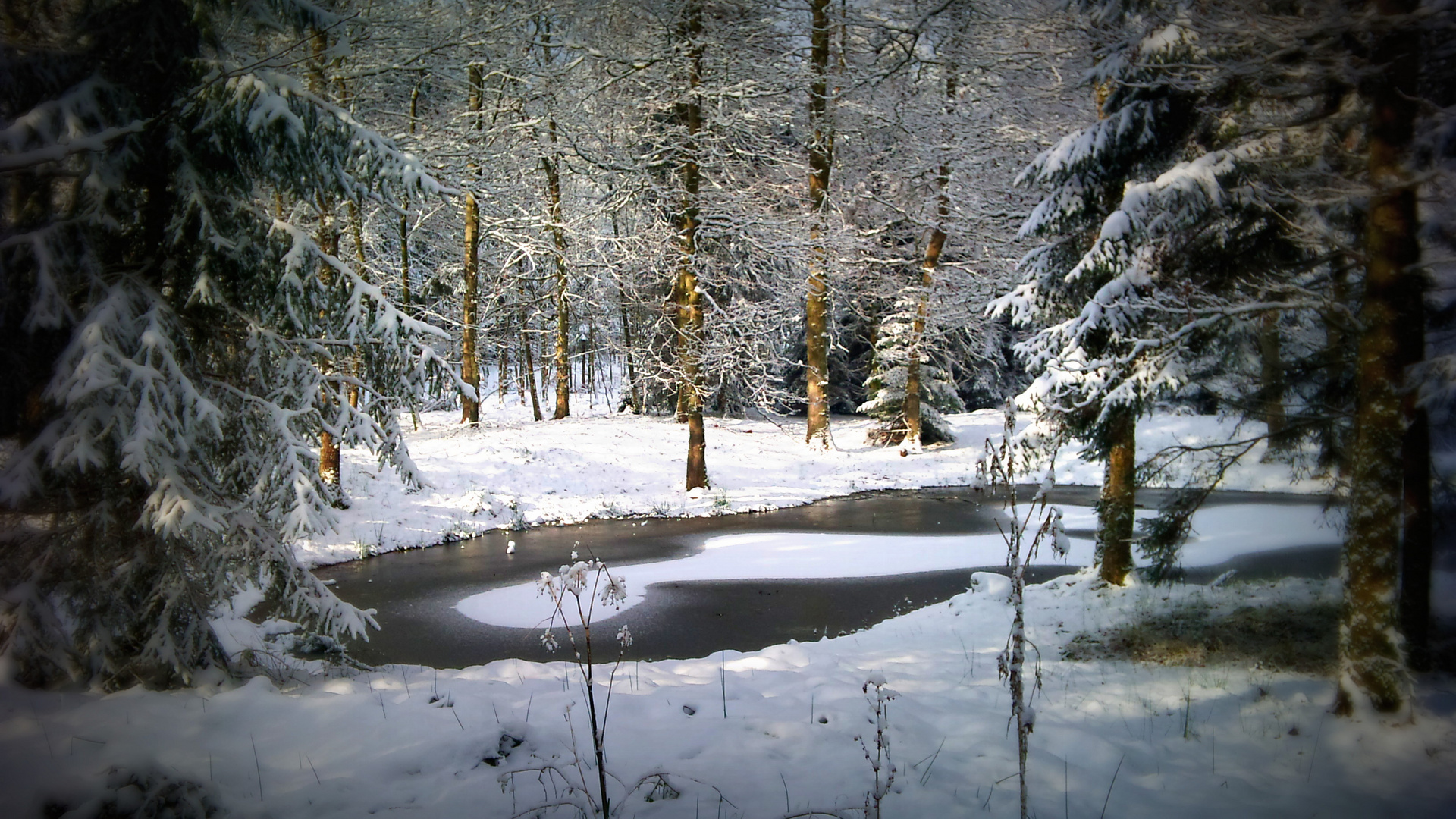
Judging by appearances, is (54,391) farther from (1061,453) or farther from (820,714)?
(1061,453)

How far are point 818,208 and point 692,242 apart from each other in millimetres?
4378

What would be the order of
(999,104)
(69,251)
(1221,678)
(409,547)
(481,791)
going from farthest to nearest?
(999,104), (409,547), (1221,678), (69,251), (481,791)

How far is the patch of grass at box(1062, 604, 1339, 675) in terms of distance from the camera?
5.12m

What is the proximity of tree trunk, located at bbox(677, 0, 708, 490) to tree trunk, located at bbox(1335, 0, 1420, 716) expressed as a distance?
32.7 feet

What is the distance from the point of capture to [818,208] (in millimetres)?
16062

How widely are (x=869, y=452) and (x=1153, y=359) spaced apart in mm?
13384

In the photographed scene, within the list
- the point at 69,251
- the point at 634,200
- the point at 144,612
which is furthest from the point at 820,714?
the point at 634,200

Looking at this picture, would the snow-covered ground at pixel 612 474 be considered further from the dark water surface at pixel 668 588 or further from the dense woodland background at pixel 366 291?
the dense woodland background at pixel 366 291

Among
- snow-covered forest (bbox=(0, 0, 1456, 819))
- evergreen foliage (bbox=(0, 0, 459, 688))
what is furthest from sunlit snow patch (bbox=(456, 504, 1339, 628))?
evergreen foliage (bbox=(0, 0, 459, 688))

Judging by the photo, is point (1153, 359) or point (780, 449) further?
A: point (780, 449)

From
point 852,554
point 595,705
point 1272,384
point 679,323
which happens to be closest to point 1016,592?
point 595,705

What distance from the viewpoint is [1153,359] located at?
5770mm

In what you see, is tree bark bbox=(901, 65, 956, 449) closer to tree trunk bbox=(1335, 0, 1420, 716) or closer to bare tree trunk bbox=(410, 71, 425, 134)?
bare tree trunk bbox=(410, 71, 425, 134)

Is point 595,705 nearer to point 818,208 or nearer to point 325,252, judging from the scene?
point 325,252
